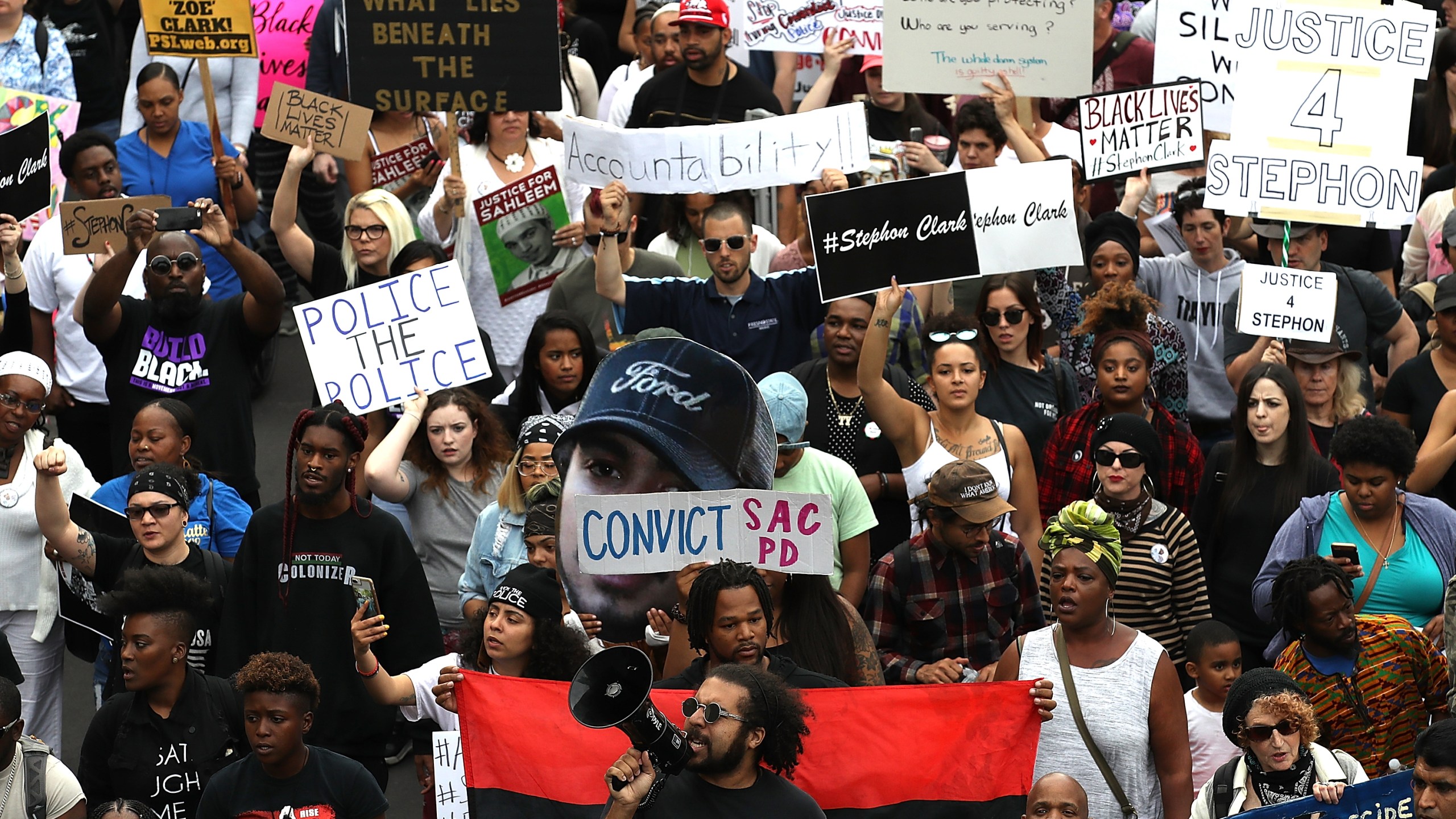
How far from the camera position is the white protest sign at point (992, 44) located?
922 centimetres

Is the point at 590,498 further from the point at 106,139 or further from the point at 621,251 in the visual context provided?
the point at 106,139

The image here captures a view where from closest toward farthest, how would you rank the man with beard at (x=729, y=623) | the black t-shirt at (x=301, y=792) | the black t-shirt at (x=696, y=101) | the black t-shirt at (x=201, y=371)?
1. the man with beard at (x=729, y=623)
2. the black t-shirt at (x=301, y=792)
3. the black t-shirt at (x=201, y=371)
4. the black t-shirt at (x=696, y=101)

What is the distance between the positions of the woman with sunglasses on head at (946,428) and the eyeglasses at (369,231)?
258 centimetres

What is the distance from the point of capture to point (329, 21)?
10945 millimetres

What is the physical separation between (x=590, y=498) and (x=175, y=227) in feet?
11.2

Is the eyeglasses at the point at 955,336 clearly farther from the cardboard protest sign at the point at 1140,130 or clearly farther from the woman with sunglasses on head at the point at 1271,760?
the woman with sunglasses on head at the point at 1271,760

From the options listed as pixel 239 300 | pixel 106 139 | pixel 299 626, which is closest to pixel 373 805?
pixel 299 626

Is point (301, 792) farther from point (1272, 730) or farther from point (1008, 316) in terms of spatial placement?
point (1008, 316)

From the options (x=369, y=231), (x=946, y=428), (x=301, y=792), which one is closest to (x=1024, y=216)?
(x=946, y=428)

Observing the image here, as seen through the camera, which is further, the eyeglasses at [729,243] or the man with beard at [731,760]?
the eyeglasses at [729,243]

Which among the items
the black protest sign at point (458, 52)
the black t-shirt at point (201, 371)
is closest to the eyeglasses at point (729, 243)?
the black protest sign at point (458, 52)

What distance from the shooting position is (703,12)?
9.59 m

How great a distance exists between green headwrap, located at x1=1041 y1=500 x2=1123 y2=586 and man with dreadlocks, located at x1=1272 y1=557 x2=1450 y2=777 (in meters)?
0.69

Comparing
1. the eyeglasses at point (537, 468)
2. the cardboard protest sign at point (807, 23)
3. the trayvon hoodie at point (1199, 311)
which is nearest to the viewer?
the eyeglasses at point (537, 468)
